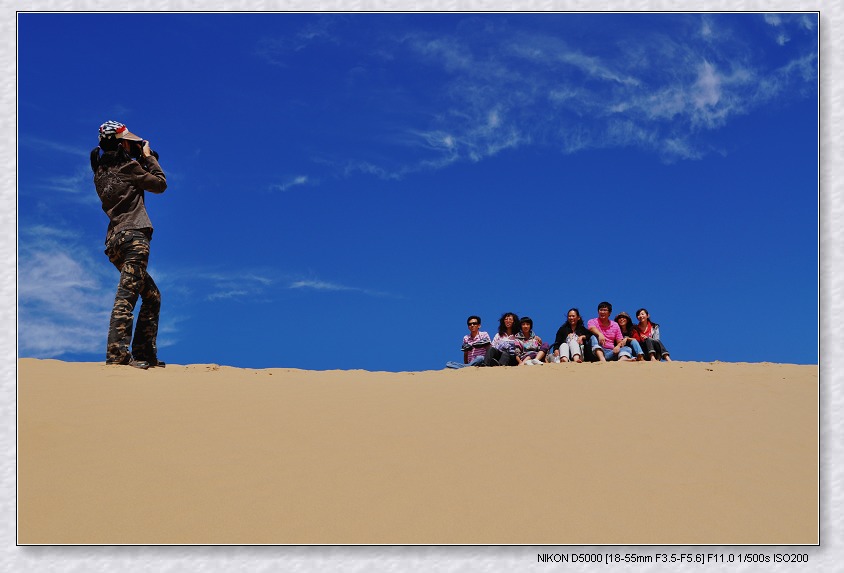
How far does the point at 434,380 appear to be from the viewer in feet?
28.1

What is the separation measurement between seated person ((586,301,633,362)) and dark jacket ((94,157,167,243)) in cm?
618

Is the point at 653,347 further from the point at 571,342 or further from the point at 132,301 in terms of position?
the point at 132,301

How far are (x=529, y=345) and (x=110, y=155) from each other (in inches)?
239

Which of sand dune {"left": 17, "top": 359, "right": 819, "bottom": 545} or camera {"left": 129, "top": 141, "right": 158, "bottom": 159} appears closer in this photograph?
sand dune {"left": 17, "top": 359, "right": 819, "bottom": 545}

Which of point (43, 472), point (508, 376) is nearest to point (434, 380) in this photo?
point (508, 376)

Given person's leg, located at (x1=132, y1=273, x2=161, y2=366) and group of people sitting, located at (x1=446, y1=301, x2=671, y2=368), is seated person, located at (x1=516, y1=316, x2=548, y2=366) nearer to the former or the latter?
group of people sitting, located at (x1=446, y1=301, x2=671, y2=368)

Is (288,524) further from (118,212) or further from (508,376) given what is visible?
(118,212)

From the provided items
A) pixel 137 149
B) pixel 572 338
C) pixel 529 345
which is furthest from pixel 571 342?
pixel 137 149

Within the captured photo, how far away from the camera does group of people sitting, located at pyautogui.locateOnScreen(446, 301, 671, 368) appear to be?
35.6ft

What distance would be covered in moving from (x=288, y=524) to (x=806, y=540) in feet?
9.75

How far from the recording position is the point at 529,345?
11.0 m

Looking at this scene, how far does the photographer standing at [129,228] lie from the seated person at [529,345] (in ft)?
16.2

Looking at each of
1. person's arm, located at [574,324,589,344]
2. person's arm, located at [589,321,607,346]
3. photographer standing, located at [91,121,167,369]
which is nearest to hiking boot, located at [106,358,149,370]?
photographer standing, located at [91,121,167,369]

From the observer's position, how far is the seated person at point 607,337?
35.9 feet
